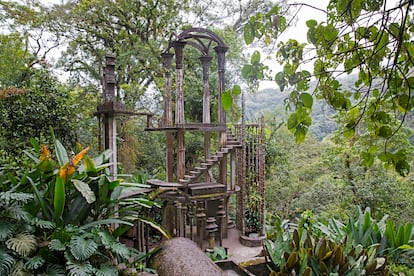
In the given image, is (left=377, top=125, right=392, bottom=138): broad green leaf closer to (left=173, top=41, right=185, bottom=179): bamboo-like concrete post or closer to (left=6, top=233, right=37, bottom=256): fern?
(left=6, top=233, right=37, bottom=256): fern

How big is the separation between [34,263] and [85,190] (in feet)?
1.92

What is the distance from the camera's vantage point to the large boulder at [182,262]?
2.19 meters

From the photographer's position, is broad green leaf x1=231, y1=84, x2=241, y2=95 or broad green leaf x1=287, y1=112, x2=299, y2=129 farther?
broad green leaf x1=287, y1=112, x2=299, y2=129

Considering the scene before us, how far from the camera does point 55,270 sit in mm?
2145

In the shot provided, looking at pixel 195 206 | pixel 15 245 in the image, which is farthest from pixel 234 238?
pixel 15 245

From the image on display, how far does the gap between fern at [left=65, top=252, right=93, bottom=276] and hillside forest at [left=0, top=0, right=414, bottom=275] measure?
0.04 feet

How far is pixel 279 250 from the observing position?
2771 millimetres

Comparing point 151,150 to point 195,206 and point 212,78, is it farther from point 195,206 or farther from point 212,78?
point 195,206

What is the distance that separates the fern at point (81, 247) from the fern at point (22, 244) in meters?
0.25

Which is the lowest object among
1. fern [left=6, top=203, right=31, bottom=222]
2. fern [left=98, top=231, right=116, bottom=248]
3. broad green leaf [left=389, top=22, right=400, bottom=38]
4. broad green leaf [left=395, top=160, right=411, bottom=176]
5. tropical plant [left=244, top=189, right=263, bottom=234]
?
tropical plant [left=244, top=189, right=263, bottom=234]

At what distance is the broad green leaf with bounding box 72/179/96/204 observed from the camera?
230 cm

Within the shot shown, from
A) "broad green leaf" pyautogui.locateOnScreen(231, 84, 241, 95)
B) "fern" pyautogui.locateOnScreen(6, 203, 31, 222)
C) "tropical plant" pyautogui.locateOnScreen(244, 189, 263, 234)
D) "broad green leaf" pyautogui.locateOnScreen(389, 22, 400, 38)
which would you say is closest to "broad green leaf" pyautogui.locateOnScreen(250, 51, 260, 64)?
"broad green leaf" pyautogui.locateOnScreen(231, 84, 241, 95)

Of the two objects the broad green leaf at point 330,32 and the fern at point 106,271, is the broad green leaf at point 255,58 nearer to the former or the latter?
the broad green leaf at point 330,32

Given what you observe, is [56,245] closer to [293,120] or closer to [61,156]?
[61,156]
